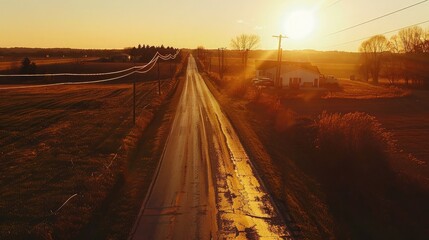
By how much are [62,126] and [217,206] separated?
17.7 metres

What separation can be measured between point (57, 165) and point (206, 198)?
7.11 m

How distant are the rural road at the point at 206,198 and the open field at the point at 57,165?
189cm

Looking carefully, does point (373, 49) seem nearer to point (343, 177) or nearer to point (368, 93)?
point (368, 93)

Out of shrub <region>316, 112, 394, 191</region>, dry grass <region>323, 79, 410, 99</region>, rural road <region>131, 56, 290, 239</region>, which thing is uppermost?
shrub <region>316, 112, 394, 191</region>

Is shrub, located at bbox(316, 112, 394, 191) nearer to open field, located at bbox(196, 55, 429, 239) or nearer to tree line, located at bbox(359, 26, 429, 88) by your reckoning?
open field, located at bbox(196, 55, 429, 239)

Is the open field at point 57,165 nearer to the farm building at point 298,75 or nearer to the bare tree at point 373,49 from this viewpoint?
the farm building at point 298,75

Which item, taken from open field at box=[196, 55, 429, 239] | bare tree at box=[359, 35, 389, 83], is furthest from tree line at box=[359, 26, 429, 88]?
open field at box=[196, 55, 429, 239]

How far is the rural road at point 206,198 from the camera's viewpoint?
1098 cm

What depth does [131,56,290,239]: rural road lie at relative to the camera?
11.0 metres

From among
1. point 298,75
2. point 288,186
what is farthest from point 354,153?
point 298,75

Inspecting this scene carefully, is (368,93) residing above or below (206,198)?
below

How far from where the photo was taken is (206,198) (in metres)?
13.6

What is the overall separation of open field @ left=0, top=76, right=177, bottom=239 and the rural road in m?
1.89

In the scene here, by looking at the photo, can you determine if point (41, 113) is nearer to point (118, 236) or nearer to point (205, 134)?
point (205, 134)
